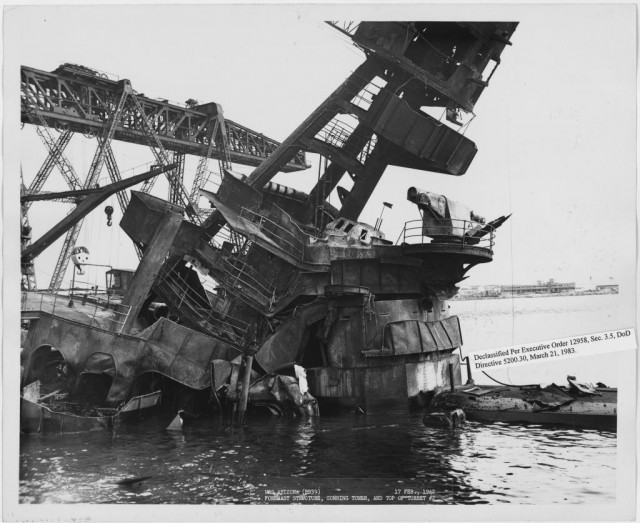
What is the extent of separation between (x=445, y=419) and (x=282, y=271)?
8230 mm

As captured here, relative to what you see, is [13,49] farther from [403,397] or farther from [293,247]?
[403,397]

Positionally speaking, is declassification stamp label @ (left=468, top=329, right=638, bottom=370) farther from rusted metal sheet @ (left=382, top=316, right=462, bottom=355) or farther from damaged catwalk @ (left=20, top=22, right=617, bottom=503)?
rusted metal sheet @ (left=382, top=316, right=462, bottom=355)

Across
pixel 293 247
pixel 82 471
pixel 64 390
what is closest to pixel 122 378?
pixel 64 390

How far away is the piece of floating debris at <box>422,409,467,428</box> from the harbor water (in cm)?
34

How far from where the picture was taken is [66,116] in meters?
20.4

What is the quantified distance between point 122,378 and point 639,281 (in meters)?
15.5

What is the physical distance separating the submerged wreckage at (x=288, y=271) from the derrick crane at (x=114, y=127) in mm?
123

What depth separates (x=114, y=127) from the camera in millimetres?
23719

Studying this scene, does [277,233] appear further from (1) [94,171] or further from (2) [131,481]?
(2) [131,481]

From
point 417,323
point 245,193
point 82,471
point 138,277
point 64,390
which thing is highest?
point 245,193

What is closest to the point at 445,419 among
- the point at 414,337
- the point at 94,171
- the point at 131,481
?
the point at 414,337

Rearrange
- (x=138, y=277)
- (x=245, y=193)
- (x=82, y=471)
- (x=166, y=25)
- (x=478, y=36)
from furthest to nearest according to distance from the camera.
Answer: (x=245, y=193) < (x=138, y=277) < (x=478, y=36) < (x=166, y=25) < (x=82, y=471)

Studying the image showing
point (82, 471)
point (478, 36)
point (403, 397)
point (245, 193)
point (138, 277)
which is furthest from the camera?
point (245, 193)

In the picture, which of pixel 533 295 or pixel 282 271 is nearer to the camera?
pixel 533 295
